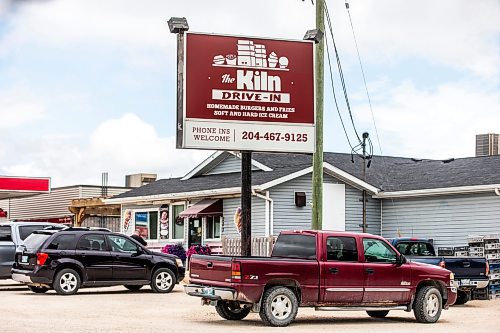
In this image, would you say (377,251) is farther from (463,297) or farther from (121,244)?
(121,244)

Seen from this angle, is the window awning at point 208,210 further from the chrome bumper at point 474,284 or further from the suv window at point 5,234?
the chrome bumper at point 474,284

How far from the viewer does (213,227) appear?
36500 mm

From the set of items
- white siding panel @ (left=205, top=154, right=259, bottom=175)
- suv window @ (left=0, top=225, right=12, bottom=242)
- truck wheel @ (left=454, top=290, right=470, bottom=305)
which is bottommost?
truck wheel @ (left=454, top=290, right=470, bottom=305)

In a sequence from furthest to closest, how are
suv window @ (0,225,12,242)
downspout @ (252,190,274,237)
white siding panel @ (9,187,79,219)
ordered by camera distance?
white siding panel @ (9,187,79,219)
downspout @ (252,190,274,237)
suv window @ (0,225,12,242)

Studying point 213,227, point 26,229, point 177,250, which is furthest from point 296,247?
point 177,250

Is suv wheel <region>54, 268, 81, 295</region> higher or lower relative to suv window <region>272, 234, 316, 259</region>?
lower

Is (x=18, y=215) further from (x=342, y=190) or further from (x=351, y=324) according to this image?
(x=351, y=324)

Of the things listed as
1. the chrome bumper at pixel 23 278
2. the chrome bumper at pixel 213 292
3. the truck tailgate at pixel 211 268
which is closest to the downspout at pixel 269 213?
the chrome bumper at pixel 23 278

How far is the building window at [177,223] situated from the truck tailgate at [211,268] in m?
20.1

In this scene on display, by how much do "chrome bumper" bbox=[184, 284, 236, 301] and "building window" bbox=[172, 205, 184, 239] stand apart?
66.7ft

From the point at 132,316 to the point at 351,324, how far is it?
4.15 meters

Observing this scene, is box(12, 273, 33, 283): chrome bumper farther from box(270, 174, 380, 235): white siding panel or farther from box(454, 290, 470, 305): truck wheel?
box(270, 174, 380, 235): white siding panel

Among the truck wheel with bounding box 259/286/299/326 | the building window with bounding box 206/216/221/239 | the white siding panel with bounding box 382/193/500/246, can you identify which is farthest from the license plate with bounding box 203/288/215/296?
the building window with bounding box 206/216/221/239

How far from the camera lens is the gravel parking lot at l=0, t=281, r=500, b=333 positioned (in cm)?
1677
